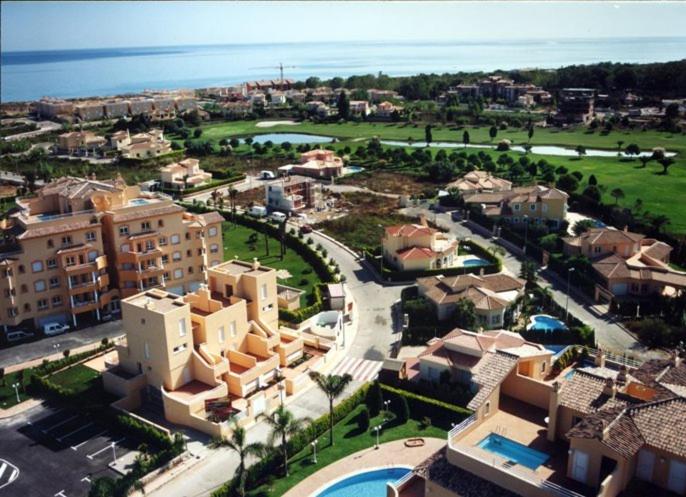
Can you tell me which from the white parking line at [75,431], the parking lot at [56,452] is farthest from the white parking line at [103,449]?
the white parking line at [75,431]

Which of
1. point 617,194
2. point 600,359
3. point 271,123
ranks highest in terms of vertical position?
point 271,123

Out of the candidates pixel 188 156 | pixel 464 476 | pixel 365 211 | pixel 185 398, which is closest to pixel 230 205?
pixel 365 211

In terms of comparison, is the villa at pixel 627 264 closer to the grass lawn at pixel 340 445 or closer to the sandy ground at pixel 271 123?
the grass lawn at pixel 340 445

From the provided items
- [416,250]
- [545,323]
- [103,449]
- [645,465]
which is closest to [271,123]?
[416,250]

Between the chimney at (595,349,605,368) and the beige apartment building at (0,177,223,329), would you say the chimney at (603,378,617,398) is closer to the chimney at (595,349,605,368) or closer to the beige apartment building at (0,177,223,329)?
the chimney at (595,349,605,368)

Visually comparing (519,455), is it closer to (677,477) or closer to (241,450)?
(677,477)

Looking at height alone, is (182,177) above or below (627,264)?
above
